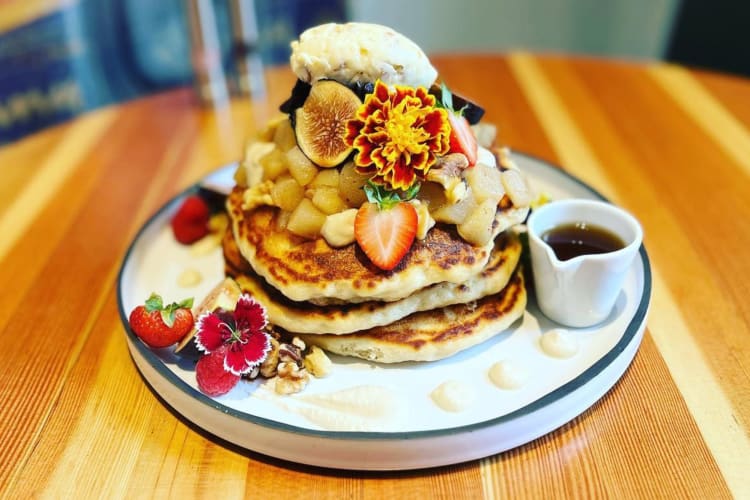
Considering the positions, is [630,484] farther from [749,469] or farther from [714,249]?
[714,249]

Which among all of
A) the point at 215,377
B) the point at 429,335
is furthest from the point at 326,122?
the point at 215,377

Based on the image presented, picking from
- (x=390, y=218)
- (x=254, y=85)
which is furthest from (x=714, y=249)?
(x=254, y=85)

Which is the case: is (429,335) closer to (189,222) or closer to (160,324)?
(160,324)

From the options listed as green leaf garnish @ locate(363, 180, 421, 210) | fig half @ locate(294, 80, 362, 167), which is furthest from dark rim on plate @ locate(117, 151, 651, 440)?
fig half @ locate(294, 80, 362, 167)

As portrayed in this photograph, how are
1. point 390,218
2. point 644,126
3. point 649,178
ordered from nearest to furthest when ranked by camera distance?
point 390,218 < point 649,178 < point 644,126

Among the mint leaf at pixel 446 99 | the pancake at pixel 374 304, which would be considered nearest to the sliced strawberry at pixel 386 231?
the pancake at pixel 374 304

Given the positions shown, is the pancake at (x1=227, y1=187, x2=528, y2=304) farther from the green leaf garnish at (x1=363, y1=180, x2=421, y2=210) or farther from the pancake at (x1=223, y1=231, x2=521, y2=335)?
the green leaf garnish at (x1=363, y1=180, x2=421, y2=210)

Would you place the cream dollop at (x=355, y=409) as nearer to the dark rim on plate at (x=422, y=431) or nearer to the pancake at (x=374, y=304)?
the dark rim on plate at (x=422, y=431)
